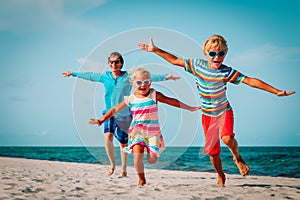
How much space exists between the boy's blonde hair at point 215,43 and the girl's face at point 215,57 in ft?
0.14

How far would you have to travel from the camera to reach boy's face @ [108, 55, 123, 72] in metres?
6.11

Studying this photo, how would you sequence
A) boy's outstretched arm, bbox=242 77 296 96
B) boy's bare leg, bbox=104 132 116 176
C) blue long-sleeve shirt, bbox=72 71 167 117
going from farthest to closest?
1. boy's bare leg, bbox=104 132 116 176
2. blue long-sleeve shirt, bbox=72 71 167 117
3. boy's outstretched arm, bbox=242 77 296 96

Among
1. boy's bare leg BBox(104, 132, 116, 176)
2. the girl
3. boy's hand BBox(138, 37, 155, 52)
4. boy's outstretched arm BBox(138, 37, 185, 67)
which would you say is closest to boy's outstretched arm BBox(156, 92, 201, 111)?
the girl

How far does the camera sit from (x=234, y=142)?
5.35 m

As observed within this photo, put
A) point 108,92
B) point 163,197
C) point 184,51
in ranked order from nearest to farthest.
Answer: point 163,197 → point 184,51 → point 108,92

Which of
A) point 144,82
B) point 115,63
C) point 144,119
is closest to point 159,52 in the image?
point 144,82

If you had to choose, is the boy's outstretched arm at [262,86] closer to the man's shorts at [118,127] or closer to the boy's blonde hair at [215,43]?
the boy's blonde hair at [215,43]

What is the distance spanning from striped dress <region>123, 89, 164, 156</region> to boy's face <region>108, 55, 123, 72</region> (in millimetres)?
1200

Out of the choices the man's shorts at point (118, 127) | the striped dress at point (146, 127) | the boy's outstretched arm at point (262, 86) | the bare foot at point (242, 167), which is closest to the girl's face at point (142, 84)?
the striped dress at point (146, 127)

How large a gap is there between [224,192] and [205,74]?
1.70m

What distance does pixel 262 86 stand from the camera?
4.97 meters

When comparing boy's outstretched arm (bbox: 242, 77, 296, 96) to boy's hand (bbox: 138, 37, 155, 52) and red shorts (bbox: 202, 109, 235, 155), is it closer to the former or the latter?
red shorts (bbox: 202, 109, 235, 155)

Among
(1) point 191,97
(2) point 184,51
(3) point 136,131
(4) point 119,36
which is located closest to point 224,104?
(1) point 191,97

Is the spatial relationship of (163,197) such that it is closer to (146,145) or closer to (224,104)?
(146,145)
